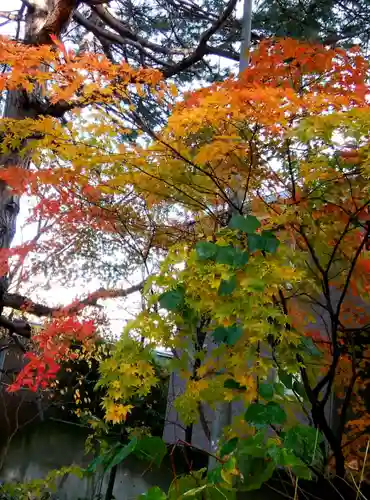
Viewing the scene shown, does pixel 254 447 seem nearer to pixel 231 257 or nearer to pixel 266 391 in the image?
pixel 266 391

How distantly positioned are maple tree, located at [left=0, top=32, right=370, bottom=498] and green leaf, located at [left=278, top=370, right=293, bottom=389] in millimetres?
10

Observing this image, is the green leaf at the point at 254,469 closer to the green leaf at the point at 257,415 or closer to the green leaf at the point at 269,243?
the green leaf at the point at 257,415

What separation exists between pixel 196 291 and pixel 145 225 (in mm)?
1768

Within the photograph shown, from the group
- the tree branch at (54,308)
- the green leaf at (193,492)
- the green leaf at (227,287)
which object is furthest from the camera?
the tree branch at (54,308)

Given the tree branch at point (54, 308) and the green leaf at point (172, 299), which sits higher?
the tree branch at point (54, 308)

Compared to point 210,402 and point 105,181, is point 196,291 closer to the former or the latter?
point 210,402

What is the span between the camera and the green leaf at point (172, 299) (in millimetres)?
1833

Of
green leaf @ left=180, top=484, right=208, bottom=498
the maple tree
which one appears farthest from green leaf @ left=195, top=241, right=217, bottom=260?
green leaf @ left=180, top=484, right=208, bottom=498

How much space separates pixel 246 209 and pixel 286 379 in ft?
3.88

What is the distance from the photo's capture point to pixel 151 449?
1437mm

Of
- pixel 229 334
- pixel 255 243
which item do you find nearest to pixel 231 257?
pixel 255 243

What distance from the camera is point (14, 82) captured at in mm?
2957

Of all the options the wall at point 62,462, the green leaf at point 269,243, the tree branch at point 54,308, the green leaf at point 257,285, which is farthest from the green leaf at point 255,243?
the wall at point 62,462

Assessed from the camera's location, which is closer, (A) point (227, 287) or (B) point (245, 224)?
(A) point (227, 287)
